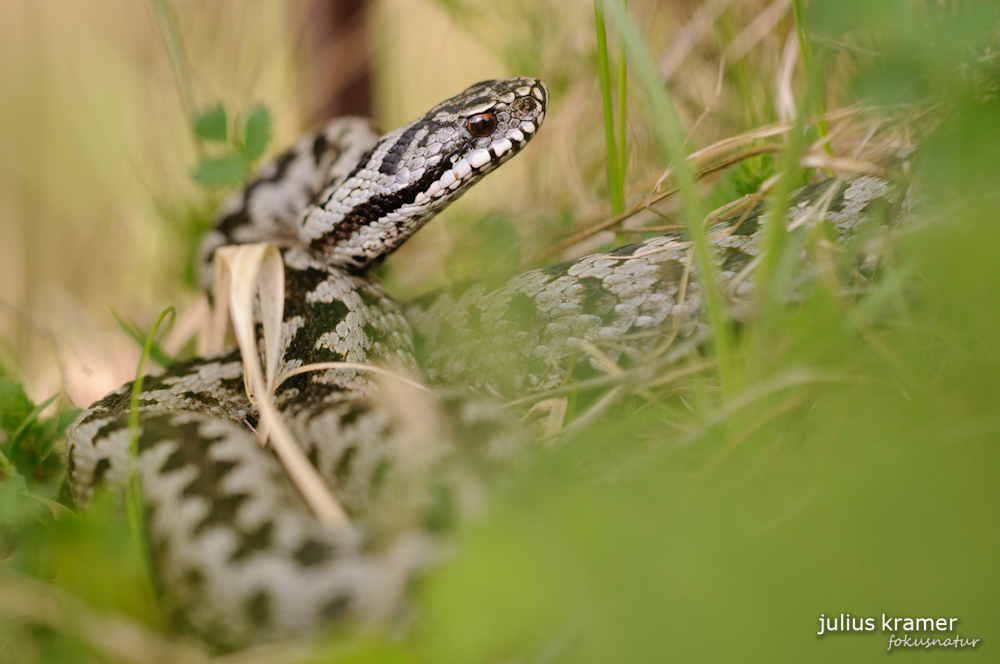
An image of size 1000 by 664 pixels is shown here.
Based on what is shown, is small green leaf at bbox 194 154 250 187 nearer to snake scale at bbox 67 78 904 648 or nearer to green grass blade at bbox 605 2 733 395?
snake scale at bbox 67 78 904 648

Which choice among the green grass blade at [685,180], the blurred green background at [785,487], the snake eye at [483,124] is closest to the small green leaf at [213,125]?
the snake eye at [483,124]

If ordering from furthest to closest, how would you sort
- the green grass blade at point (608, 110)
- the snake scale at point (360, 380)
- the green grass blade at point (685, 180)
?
the green grass blade at point (608, 110) → the green grass blade at point (685, 180) → the snake scale at point (360, 380)

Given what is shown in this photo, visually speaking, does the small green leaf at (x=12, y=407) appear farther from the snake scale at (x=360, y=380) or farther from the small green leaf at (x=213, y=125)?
the small green leaf at (x=213, y=125)

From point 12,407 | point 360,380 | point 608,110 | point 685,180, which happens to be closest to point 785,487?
point 685,180

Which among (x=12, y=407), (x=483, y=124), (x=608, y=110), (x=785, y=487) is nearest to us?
(x=785, y=487)

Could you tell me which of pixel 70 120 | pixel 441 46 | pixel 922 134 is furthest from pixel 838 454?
pixel 70 120

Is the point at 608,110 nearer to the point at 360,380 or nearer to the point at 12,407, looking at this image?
the point at 360,380
